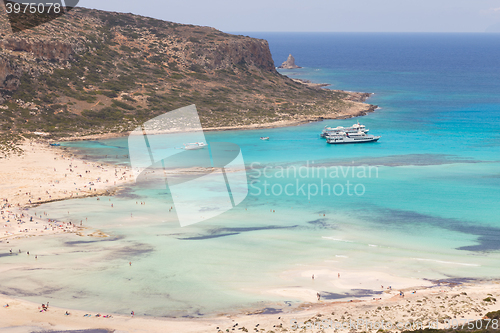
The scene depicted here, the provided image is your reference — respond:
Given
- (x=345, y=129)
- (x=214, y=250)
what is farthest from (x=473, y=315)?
(x=345, y=129)

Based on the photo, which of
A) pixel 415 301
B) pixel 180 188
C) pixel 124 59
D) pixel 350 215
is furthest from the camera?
pixel 124 59

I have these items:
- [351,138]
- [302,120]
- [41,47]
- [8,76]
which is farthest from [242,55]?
[8,76]

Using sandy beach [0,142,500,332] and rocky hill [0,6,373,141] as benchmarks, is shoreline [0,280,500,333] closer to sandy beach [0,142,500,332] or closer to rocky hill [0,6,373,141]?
sandy beach [0,142,500,332]

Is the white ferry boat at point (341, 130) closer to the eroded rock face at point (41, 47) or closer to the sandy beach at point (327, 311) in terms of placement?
the sandy beach at point (327, 311)

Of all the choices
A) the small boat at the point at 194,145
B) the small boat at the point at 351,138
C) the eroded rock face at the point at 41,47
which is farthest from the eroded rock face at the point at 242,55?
the small boat at the point at 351,138

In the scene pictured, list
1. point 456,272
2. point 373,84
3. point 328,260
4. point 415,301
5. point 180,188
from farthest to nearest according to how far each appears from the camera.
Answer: point 373,84 < point 180,188 < point 328,260 < point 456,272 < point 415,301

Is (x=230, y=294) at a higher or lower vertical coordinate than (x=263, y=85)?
lower

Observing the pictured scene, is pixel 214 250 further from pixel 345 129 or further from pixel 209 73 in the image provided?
pixel 209 73
